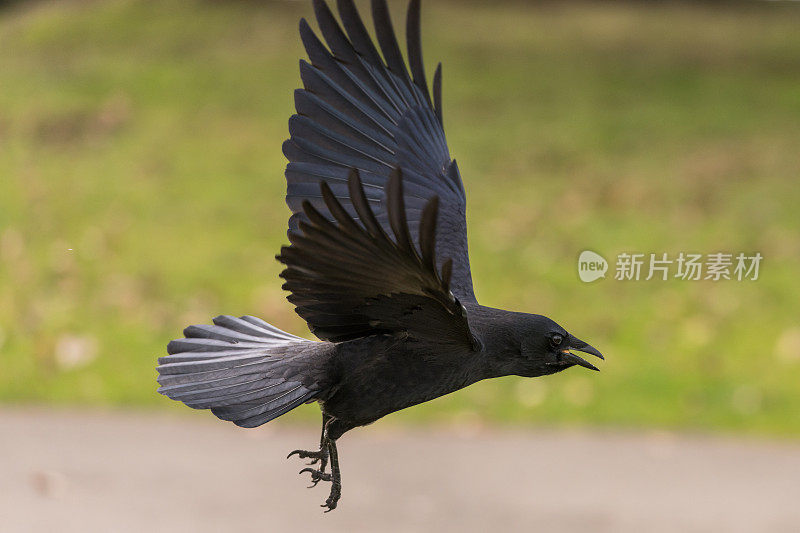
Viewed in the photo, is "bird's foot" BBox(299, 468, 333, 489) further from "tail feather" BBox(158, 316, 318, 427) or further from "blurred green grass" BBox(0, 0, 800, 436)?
"blurred green grass" BBox(0, 0, 800, 436)

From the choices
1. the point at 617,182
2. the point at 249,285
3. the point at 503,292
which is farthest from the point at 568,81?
the point at 249,285

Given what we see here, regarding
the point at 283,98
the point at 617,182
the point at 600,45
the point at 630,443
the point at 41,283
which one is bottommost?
the point at 630,443

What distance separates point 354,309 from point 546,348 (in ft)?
1.44

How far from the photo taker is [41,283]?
8.35m

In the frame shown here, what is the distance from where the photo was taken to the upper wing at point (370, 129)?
2.73m

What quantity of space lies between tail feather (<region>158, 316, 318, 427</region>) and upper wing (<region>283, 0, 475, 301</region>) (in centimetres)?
31

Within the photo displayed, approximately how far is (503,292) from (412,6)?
5876 mm

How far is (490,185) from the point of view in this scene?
981 centimetres

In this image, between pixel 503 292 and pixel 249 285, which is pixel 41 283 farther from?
pixel 503 292

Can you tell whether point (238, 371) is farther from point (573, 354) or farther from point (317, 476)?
point (573, 354)
